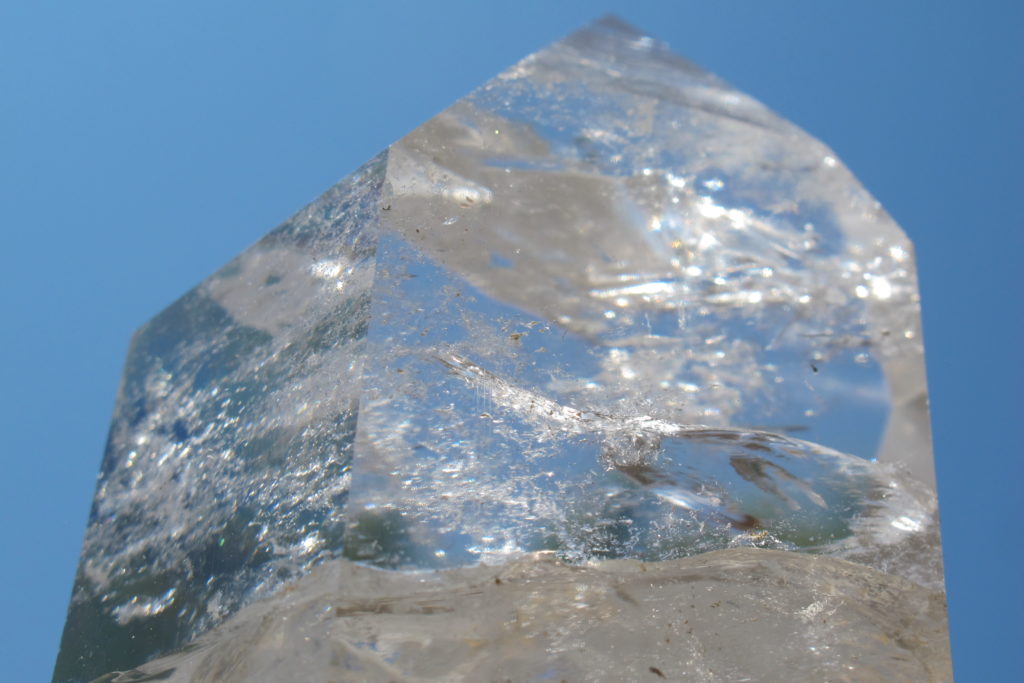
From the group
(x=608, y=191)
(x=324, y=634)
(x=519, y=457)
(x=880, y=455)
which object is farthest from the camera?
(x=608, y=191)

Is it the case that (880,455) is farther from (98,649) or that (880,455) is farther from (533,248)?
(98,649)

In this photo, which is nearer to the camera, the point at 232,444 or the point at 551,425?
the point at 551,425

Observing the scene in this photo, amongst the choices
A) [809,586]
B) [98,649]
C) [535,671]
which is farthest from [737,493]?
[98,649]

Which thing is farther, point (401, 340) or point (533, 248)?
point (533, 248)

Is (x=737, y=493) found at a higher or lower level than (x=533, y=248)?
lower

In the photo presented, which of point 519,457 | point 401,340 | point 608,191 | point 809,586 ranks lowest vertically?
point 809,586
